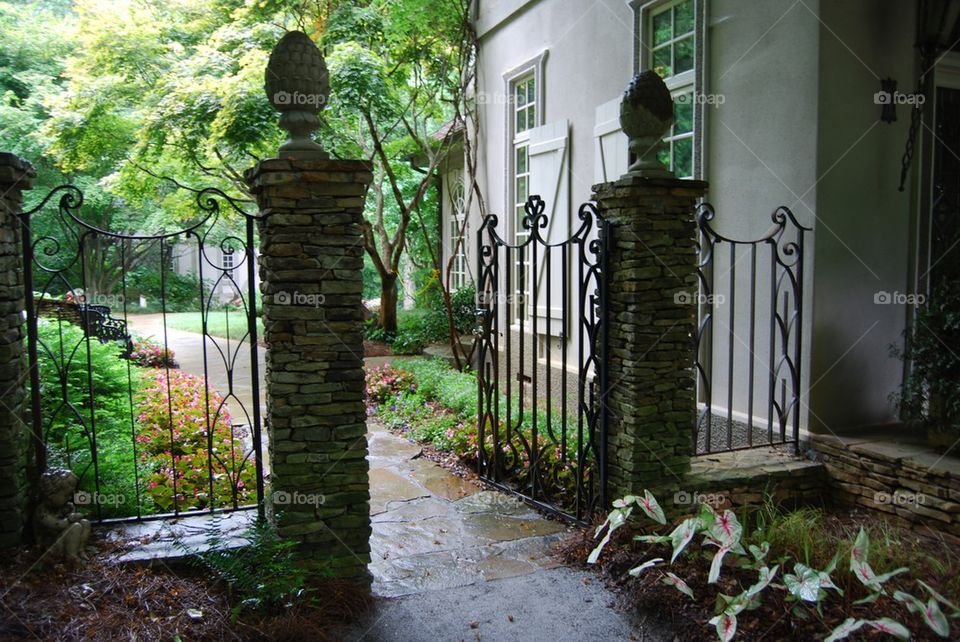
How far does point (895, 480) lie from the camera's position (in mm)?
4254

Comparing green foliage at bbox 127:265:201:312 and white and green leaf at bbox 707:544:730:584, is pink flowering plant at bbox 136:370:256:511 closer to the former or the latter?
white and green leaf at bbox 707:544:730:584

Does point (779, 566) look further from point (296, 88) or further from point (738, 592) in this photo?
point (296, 88)

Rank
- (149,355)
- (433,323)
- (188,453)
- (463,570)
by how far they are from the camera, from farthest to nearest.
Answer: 1. (433,323)
2. (149,355)
3. (188,453)
4. (463,570)

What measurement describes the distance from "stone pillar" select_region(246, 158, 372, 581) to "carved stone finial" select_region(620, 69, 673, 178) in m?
1.61

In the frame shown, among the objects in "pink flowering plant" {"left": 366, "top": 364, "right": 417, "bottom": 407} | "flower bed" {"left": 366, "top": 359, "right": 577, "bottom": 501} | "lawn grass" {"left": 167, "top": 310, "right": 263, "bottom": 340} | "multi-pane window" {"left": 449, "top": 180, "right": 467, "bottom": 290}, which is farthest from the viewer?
"lawn grass" {"left": 167, "top": 310, "right": 263, "bottom": 340}

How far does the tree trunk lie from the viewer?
12.4m

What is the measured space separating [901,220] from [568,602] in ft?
11.9

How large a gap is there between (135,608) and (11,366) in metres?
1.27

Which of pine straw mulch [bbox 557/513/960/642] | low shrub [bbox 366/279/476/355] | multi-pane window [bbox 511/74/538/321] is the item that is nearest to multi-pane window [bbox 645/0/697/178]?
multi-pane window [bbox 511/74/538/321]

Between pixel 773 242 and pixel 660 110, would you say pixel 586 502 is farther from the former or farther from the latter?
pixel 660 110

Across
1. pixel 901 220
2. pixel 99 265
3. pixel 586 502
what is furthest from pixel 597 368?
pixel 99 265

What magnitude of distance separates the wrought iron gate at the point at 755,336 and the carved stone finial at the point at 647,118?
528 millimetres

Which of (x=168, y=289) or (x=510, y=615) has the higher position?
(x=168, y=289)

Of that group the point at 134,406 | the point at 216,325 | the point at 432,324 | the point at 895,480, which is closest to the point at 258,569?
the point at 134,406
